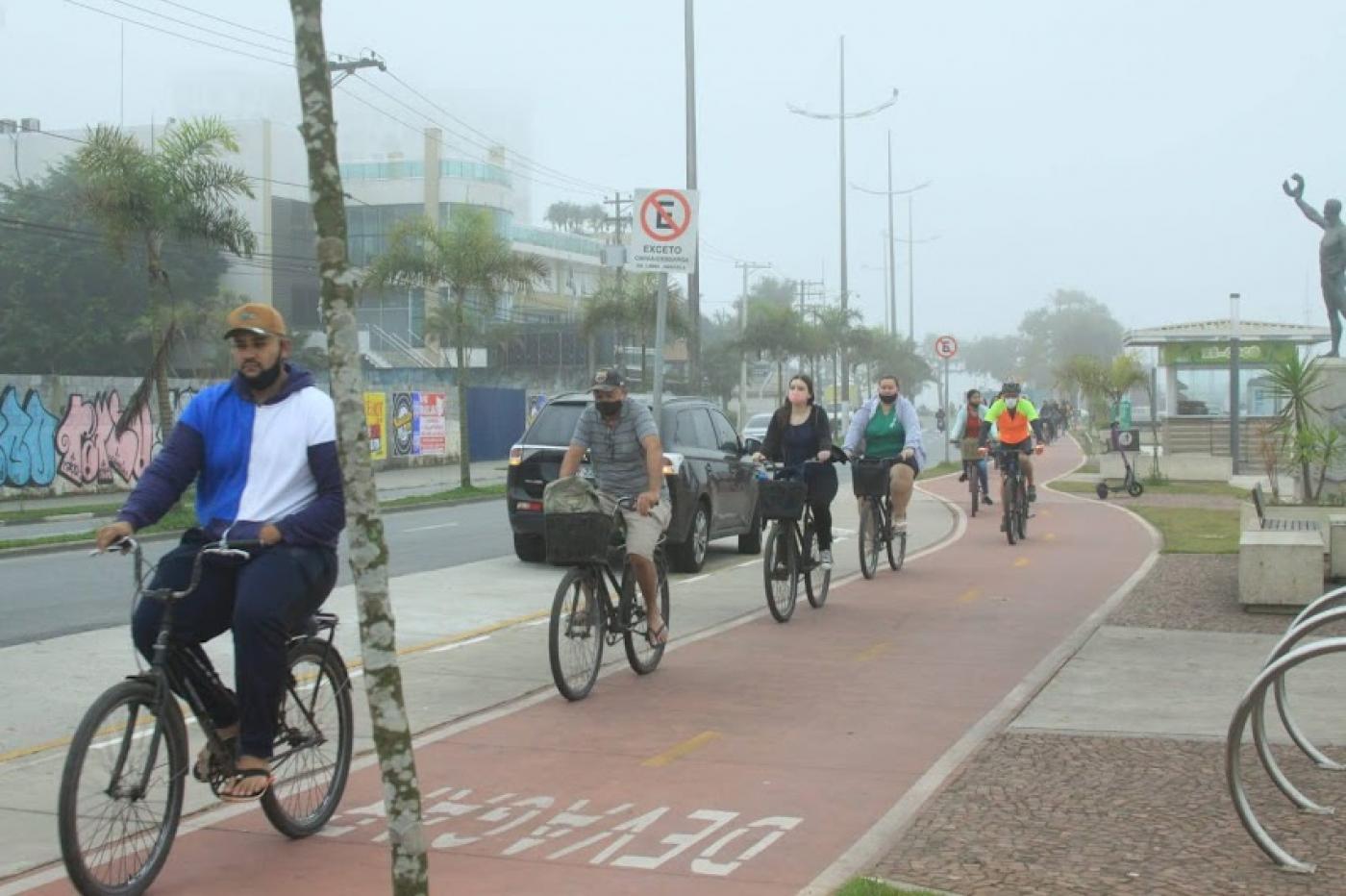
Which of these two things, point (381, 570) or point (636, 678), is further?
point (636, 678)

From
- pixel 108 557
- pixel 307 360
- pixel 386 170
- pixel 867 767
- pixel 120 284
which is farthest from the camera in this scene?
pixel 386 170

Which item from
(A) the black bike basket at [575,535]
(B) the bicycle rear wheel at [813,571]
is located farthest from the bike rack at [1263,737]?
(B) the bicycle rear wheel at [813,571]

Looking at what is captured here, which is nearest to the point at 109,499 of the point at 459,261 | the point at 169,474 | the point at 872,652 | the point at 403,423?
the point at 459,261

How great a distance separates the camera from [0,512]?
2762cm

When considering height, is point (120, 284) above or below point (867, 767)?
above

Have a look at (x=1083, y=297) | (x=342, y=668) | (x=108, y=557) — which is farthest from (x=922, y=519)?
(x=1083, y=297)

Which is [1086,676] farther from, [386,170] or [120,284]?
[386,170]

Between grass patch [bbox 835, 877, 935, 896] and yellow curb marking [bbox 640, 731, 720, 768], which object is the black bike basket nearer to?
yellow curb marking [bbox 640, 731, 720, 768]

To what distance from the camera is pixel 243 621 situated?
5.41m

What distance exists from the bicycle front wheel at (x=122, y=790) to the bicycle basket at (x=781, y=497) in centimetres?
678

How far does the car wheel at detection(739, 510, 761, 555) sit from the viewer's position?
59.7ft

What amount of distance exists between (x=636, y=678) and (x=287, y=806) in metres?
3.92

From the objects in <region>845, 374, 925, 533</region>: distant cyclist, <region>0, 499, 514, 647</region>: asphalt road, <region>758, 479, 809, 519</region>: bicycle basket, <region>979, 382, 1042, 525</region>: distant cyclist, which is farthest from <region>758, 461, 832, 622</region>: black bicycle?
<region>979, 382, 1042, 525</region>: distant cyclist

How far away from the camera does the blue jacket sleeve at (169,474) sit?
5594 mm
